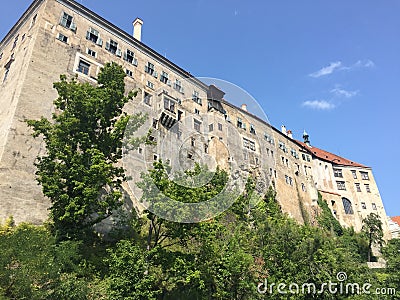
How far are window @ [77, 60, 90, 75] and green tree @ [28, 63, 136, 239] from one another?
8169 millimetres

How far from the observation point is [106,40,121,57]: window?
102ft

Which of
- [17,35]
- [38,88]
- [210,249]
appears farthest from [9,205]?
[17,35]

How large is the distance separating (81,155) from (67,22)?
1651cm

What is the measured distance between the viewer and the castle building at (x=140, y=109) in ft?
73.2

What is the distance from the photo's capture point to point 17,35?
1188 inches

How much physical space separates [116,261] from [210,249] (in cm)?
513

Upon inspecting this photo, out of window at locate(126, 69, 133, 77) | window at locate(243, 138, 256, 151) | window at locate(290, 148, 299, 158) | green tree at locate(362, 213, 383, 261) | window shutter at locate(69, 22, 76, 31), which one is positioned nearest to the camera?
window shutter at locate(69, 22, 76, 31)

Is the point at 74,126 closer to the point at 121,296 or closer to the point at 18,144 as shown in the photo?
the point at 18,144

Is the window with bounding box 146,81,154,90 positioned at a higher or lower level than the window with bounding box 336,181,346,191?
higher

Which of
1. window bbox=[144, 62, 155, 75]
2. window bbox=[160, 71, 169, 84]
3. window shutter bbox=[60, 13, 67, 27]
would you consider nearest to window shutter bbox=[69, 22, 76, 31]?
window shutter bbox=[60, 13, 67, 27]

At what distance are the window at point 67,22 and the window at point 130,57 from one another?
535cm

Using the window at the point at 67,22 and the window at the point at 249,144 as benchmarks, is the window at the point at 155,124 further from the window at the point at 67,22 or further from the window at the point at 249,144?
the window at the point at 249,144

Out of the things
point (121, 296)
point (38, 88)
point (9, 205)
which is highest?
point (38, 88)

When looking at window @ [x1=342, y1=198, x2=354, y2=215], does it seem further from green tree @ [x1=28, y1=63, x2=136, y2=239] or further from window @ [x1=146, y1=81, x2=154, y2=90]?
green tree @ [x1=28, y1=63, x2=136, y2=239]
